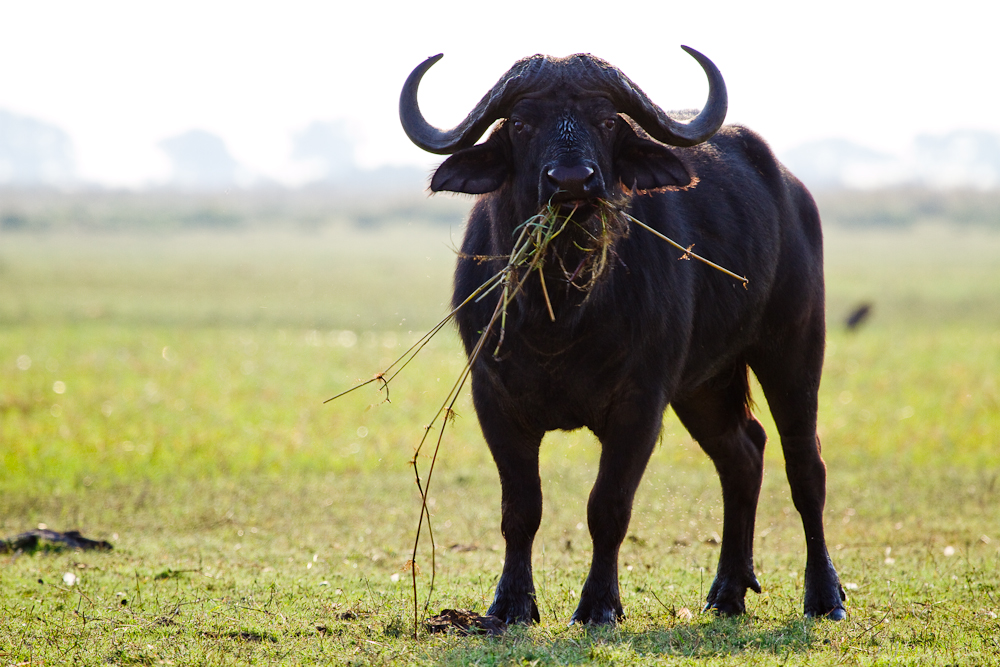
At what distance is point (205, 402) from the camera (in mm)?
12867

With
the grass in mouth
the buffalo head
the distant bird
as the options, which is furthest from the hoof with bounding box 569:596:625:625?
the distant bird

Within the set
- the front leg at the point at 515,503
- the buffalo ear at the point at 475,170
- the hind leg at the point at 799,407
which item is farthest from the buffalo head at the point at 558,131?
the hind leg at the point at 799,407

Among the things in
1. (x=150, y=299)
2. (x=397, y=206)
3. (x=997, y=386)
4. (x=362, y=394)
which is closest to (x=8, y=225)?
(x=397, y=206)

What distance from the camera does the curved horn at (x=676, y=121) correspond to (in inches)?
191

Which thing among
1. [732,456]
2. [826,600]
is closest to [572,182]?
[732,456]

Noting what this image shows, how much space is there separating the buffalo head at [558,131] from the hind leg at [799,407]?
1.56 meters

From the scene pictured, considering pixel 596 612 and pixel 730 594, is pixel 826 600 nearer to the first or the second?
pixel 730 594

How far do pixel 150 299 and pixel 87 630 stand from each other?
2362cm

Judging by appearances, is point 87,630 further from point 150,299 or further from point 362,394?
point 150,299

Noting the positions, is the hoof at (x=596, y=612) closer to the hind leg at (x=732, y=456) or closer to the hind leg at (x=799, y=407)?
the hind leg at (x=732, y=456)

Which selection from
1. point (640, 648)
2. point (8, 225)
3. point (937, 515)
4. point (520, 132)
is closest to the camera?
point (640, 648)

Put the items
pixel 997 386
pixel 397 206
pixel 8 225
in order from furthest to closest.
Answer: pixel 397 206, pixel 8 225, pixel 997 386

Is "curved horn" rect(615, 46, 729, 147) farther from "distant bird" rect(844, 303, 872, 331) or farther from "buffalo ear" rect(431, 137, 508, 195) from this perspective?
"distant bird" rect(844, 303, 872, 331)

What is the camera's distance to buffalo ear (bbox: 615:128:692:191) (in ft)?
16.2
